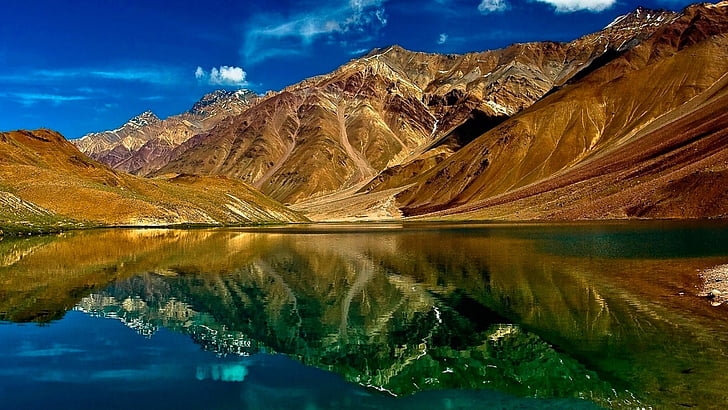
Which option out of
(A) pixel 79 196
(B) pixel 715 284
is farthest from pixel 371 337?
(A) pixel 79 196

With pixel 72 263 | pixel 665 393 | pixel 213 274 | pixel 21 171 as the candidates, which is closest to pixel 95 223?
pixel 21 171

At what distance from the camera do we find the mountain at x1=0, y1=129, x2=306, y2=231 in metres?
117

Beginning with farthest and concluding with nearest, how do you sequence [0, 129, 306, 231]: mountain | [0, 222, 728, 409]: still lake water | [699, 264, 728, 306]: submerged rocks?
1. [0, 129, 306, 231]: mountain
2. [699, 264, 728, 306]: submerged rocks
3. [0, 222, 728, 409]: still lake water

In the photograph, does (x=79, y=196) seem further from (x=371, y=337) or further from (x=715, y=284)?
(x=715, y=284)

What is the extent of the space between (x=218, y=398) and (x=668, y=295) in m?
25.7

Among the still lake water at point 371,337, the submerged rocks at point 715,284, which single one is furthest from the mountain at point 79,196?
the submerged rocks at point 715,284

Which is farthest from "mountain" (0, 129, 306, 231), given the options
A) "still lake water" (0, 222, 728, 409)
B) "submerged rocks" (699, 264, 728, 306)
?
"submerged rocks" (699, 264, 728, 306)

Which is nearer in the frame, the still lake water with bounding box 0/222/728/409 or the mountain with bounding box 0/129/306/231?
the still lake water with bounding box 0/222/728/409

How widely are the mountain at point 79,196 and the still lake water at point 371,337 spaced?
79.0 m

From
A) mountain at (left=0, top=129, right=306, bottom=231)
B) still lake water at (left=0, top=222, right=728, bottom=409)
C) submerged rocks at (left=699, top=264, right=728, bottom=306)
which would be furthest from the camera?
mountain at (left=0, top=129, right=306, bottom=231)

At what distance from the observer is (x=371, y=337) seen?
24.6 meters

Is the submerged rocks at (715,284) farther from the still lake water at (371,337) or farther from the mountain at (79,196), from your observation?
the mountain at (79,196)

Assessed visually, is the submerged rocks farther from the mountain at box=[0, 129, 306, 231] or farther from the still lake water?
the mountain at box=[0, 129, 306, 231]

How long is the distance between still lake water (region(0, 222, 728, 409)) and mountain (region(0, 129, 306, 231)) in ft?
259
